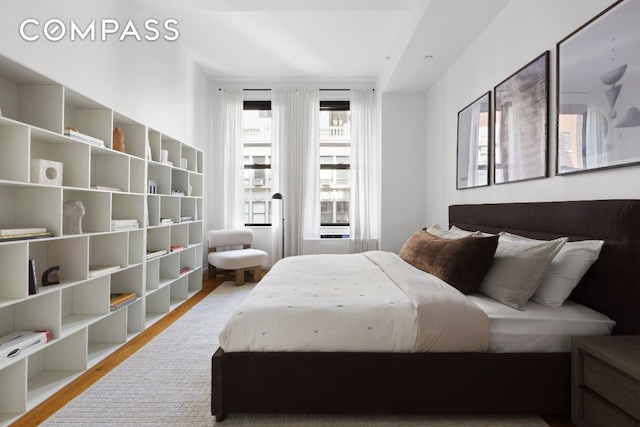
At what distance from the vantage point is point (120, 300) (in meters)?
2.48

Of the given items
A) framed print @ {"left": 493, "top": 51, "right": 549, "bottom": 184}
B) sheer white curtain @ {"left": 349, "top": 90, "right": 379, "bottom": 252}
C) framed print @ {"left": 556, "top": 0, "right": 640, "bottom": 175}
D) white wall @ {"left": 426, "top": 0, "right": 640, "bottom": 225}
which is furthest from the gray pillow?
sheer white curtain @ {"left": 349, "top": 90, "right": 379, "bottom": 252}

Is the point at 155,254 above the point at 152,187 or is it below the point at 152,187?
below

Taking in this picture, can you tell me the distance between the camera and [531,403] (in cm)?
157

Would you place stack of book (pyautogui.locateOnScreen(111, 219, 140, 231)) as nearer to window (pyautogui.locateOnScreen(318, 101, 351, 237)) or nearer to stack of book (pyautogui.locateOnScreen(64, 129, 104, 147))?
stack of book (pyautogui.locateOnScreen(64, 129, 104, 147))

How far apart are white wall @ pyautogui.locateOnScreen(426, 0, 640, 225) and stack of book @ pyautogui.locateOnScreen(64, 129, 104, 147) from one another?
122 inches

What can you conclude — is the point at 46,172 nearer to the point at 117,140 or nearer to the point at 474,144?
the point at 117,140

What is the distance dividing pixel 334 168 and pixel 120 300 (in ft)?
12.3

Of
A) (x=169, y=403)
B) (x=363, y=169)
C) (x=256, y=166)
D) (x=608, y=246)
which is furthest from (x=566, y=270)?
(x=256, y=166)

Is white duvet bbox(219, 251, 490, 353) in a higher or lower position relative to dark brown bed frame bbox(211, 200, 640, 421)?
higher

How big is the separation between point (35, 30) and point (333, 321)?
2631 mm

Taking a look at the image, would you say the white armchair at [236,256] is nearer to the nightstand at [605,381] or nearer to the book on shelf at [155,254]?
the book on shelf at [155,254]

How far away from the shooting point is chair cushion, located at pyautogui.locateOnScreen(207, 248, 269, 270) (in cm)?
424

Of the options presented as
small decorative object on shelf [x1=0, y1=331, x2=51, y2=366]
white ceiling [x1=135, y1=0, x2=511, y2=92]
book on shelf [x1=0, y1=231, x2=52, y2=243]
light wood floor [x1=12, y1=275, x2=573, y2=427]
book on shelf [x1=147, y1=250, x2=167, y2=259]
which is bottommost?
light wood floor [x1=12, y1=275, x2=573, y2=427]

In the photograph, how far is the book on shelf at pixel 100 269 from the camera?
2213 mm
